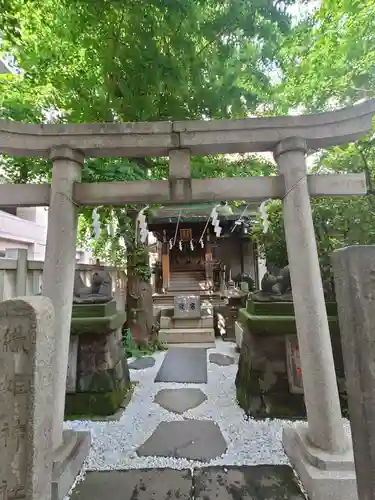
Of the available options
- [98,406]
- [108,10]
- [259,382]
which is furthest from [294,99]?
[98,406]

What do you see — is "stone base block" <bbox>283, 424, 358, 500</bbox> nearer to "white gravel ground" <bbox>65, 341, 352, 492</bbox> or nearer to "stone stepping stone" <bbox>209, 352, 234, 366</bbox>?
"white gravel ground" <bbox>65, 341, 352, 492</bbox>

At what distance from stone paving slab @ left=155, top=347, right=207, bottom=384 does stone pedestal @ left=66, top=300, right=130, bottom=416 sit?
154 cm

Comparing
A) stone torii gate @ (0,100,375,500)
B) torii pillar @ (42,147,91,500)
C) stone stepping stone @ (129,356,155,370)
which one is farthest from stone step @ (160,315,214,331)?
stone torii gate @ (0,100,375,500)

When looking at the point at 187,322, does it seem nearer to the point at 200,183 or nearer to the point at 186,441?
the point at 186,441

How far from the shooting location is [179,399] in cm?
451

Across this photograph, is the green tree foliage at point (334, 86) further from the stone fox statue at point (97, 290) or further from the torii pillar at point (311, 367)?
the stone fox statue at point (97, 290)

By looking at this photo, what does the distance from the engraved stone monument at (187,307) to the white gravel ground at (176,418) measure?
4.19m

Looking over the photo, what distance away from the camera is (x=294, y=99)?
225 inches

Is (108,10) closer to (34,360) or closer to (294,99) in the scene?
(294,99)

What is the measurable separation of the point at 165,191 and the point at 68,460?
9.71ft

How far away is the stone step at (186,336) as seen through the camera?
8500 mm

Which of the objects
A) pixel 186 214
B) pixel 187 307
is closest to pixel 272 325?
pixel 187 307

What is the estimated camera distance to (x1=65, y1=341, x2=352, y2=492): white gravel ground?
2885mm

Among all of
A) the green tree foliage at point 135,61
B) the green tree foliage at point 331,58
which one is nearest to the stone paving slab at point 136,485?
the green tree foliage at point 135,61
